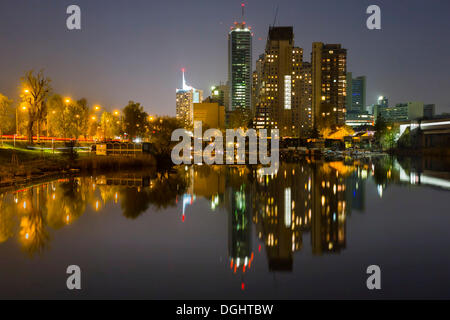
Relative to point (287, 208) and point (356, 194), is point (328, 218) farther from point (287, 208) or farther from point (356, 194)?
point (356, 194)

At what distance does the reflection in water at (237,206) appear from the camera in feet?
38.4

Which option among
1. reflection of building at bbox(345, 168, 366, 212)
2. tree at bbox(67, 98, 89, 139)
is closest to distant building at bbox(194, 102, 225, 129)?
tree at bbox(67, 98, 89, 139)

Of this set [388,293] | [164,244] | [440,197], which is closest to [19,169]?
[164,244]

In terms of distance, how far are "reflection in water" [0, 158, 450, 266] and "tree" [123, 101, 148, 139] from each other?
6536 cm

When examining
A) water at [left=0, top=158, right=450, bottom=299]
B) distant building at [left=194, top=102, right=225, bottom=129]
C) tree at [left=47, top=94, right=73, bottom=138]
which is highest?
distant building at [left=194, top=102, right=225, bottom=129]

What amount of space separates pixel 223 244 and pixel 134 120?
279ft

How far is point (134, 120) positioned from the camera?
305ft

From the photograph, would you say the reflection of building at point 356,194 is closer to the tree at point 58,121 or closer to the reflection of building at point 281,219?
the reflection of building at point 281,219

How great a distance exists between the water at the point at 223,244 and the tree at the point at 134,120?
238 feet

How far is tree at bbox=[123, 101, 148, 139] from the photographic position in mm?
92500

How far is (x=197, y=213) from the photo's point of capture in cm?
1711

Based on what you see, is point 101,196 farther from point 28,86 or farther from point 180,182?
point 28,86

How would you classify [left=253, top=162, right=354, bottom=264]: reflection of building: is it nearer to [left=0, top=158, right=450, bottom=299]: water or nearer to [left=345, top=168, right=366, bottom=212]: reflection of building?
[left=0, top=158, right=450, bottom=299]: water

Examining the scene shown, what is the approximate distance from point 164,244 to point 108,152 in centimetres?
3719
